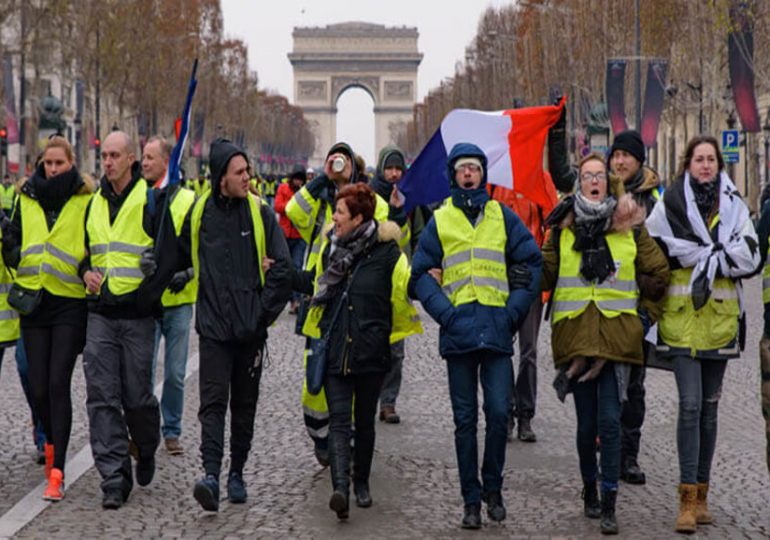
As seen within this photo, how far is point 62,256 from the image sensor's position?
8.27 metres

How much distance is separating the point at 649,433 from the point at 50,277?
3.93 meters

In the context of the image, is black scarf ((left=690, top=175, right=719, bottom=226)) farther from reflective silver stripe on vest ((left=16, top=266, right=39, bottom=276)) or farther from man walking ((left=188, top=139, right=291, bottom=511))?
reflective silver stripe on vest ((left=16, top=266, right=39, bottom=276))

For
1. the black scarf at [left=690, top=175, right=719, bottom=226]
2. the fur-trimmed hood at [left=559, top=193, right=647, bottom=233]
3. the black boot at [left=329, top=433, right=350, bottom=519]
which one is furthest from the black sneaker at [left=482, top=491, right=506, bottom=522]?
the black scarf at [left=690, top=175, right=719, bottom=226]

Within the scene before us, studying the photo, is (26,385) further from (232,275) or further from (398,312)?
(398,312)

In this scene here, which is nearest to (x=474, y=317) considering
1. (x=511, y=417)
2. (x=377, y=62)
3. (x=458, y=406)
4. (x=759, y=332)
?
(x=458, y=406)

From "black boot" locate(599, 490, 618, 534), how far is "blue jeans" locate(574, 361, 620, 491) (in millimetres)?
72

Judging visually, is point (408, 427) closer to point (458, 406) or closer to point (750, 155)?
point (458, 406)

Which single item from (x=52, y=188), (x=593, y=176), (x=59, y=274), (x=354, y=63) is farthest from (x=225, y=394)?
(x=354, y=63)

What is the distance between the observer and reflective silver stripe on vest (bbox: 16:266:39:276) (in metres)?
8.27

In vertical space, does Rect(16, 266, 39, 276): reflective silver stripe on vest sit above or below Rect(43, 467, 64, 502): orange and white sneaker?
above

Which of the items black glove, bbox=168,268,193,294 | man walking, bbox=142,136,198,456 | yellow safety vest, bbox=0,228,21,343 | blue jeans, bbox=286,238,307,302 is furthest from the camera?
blue jeans, bbox=286,238,307,302

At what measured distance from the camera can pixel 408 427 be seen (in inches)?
413

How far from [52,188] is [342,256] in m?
1.59

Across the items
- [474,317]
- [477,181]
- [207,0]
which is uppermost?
[207,0]
